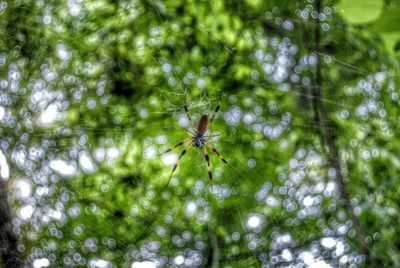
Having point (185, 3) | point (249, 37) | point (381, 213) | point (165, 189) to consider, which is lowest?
point (165, 189)

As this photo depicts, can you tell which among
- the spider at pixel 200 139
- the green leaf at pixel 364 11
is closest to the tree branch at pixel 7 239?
the spider at pixel 200 139

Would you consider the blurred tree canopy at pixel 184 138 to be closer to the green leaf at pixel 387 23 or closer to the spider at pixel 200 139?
the spider at pixel 200 139

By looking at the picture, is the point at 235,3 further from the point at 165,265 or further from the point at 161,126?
the point at 165,265

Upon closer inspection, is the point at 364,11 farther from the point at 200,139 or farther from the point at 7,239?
the point at 7,239

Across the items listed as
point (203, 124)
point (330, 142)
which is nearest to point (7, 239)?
point (203, 124)

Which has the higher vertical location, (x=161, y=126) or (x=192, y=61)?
(x=192, y=61)

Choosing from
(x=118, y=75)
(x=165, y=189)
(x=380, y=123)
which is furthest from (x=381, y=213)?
(x=118, y=75)

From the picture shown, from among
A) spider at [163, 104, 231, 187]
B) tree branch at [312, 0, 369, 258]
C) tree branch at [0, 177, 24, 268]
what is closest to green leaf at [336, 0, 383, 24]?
tree branch at [312, 0, 369, 258]

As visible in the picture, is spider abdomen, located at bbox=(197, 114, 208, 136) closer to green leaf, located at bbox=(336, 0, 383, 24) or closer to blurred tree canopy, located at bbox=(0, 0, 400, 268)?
blurred tree canopy, located at bbox=(0, 0, 400, 268)
